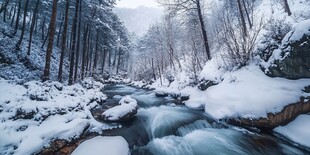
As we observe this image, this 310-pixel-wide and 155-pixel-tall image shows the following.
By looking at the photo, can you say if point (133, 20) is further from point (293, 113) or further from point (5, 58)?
point (293, 113)

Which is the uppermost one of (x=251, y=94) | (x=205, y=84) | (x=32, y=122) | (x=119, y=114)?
(x=205, y=84)

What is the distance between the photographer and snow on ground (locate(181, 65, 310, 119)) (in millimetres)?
6145

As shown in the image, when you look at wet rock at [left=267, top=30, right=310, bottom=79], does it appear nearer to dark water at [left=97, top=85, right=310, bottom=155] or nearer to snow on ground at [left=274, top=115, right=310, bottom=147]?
snow on ground at [left=274, top=115, right=310, bottom=147]

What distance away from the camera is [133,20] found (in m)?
140

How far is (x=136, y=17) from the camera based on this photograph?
→ 143m

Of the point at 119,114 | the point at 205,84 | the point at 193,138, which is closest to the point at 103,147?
the point at 119,114

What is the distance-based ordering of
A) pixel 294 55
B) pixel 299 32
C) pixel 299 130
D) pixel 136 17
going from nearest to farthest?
pixel 299 130 < pixel 299 32 < pixel 294 55 < pixel 136 17

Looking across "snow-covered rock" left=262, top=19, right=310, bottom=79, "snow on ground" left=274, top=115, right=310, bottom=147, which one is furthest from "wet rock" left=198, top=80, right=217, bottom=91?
"snow on ground" left=274, top=115, right=310, bottom=147

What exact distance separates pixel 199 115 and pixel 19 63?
51.0 feet

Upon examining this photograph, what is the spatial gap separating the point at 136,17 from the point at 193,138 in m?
148

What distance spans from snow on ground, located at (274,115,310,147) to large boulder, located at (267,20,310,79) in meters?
1.80

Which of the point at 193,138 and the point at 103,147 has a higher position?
the point at 103,147

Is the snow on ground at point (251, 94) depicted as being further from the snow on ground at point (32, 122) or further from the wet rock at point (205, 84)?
the snow on ground at point (32, 122)

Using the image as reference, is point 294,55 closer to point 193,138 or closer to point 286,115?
point 286,115
